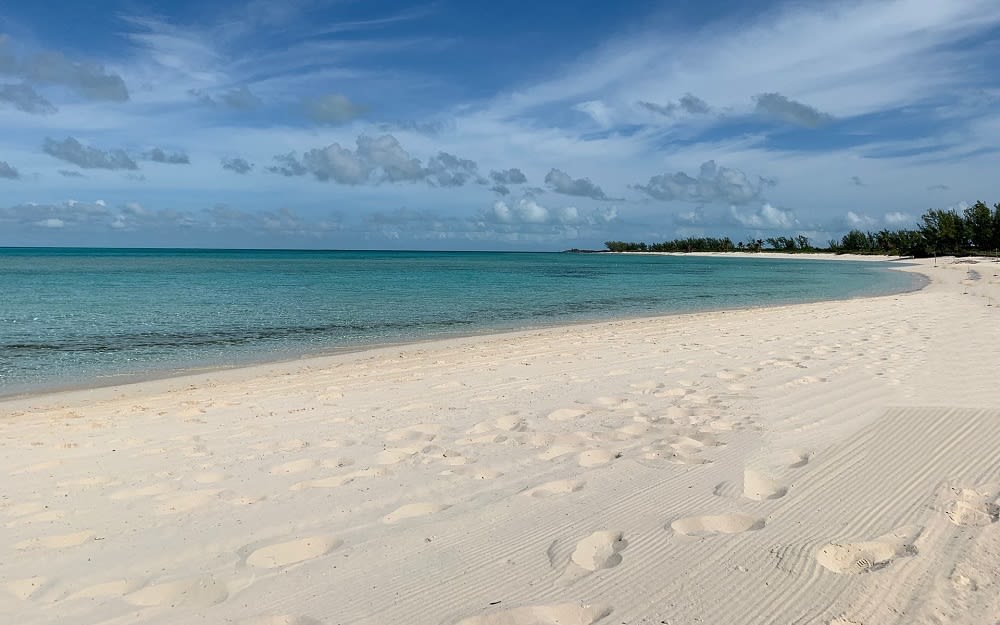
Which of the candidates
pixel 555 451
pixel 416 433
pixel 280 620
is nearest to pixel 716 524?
pixel 555 451

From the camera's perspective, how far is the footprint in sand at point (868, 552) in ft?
10.5

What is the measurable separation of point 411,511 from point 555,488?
108 centimetres

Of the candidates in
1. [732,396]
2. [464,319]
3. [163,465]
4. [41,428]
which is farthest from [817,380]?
[464,319]

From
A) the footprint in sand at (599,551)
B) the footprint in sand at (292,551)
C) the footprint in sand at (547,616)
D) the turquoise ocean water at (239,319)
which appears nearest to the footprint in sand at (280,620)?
the footprint in sand at (292,551)

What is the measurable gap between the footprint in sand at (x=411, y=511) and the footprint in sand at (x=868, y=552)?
238cm

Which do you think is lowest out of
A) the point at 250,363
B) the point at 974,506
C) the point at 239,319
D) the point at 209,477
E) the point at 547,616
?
the point at 250,363

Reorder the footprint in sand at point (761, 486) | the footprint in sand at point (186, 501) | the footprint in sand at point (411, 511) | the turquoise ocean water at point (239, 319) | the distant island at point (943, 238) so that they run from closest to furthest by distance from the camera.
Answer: the footprint in sand at point (411, 511) < the footprint in sand at point (761, 486) < the footprint in sand at point (186, 501) < the turquoise ocean water at point (239, 319) < the distant island at point (943, 238)

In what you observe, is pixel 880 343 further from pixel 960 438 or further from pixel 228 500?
pixel 228 500

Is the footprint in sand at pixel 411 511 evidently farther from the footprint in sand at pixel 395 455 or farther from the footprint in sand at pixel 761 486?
the footprint in sand at pixel 761 486

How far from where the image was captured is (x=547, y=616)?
2930 mm

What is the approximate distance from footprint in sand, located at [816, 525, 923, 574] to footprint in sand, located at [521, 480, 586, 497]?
1709mm

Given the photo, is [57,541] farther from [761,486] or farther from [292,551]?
[761,486]

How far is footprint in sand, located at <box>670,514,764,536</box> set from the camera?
3.75 meters

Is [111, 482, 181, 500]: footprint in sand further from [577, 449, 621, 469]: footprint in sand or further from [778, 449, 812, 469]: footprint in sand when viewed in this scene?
[778, 449, 812, 469]: footprint in sand
